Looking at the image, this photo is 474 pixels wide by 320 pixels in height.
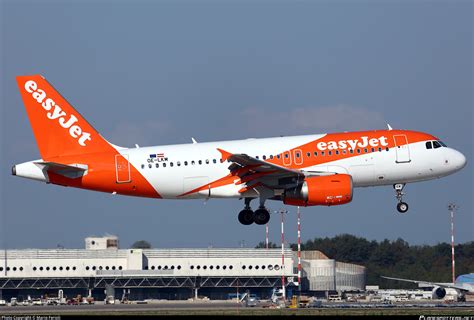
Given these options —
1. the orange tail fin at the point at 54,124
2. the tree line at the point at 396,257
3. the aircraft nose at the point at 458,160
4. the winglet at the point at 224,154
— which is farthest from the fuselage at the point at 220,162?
the tree line at the point at 396,257

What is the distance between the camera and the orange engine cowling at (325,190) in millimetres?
71562

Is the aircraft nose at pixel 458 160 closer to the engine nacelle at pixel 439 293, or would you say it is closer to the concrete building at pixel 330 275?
the engine nacelle at pixel 439 293

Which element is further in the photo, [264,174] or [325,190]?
[264,174]

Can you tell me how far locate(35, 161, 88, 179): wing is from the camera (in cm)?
7150

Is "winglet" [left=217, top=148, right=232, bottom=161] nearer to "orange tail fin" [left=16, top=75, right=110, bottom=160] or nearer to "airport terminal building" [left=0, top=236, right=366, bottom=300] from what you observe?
"orange tail fin" [left=16, top=75, right=110, bottom=160]

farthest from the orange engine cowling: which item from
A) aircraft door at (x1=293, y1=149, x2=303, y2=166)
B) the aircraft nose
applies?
the aircraft nose

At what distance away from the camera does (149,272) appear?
134375 mm

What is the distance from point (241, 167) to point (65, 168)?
1136 centimetres

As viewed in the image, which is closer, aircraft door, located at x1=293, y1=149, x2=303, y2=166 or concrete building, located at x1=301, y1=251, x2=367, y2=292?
aircraft door, located at x1=293, y1=149, x2=303, y2=166

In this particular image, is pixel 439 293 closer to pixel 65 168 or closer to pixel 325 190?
pixel 325 190

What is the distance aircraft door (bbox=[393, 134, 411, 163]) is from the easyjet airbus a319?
7 cm

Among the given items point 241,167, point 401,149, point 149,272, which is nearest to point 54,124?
A: point 241,167

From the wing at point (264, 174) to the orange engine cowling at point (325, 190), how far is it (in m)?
0.56

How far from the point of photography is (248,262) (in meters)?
137
